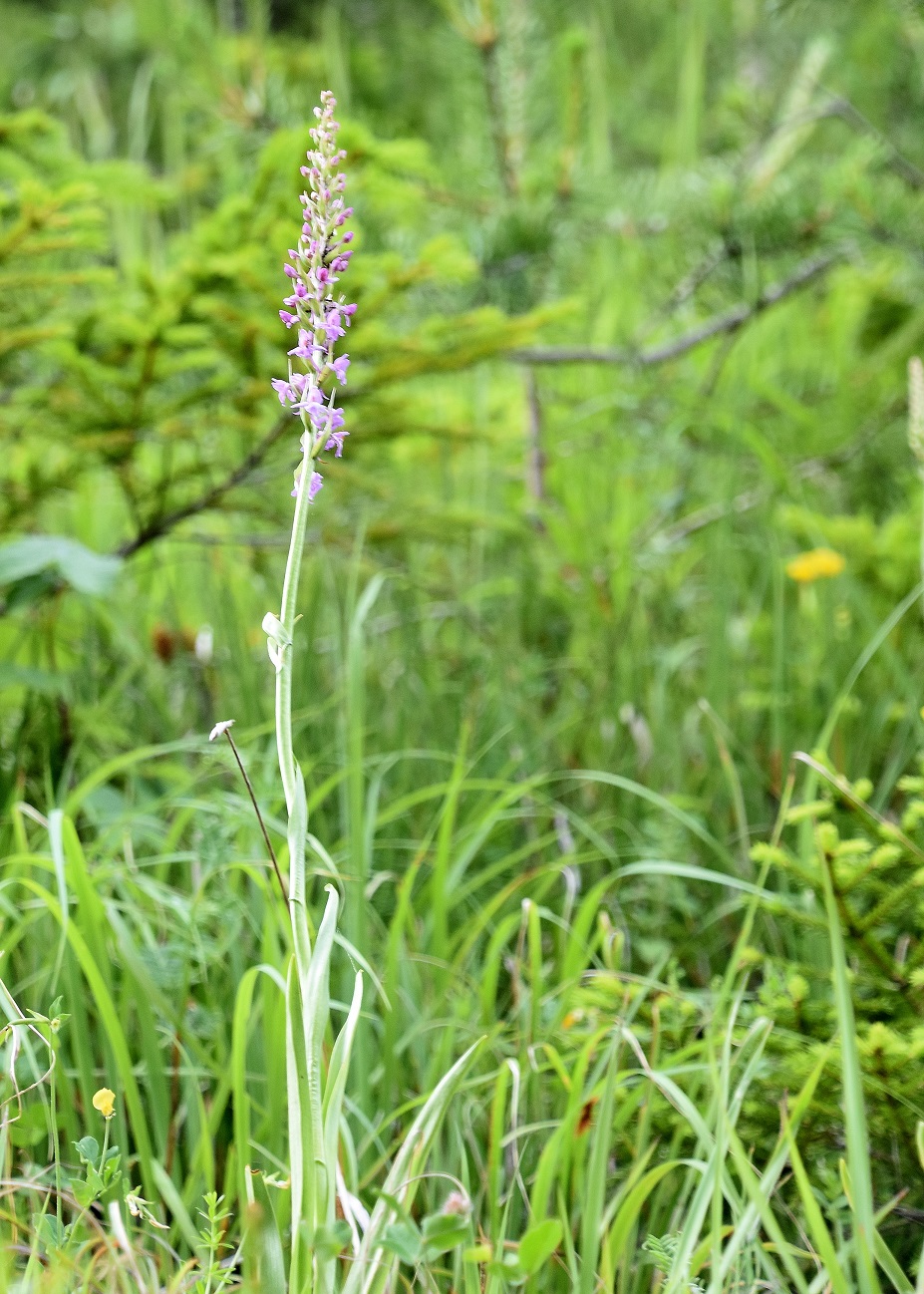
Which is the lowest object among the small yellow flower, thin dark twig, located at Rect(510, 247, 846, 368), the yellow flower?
the small yellow flower

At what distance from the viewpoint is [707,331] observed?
2.69m

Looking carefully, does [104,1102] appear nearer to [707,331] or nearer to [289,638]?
[289,638]

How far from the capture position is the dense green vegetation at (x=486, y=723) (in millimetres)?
1110

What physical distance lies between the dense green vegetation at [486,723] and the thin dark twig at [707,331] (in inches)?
0.7

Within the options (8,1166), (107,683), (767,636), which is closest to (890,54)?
(767,636)

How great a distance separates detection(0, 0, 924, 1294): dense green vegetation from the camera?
3.64 feet

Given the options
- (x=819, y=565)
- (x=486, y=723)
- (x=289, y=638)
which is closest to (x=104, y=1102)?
Answer: (x=289, y=638)

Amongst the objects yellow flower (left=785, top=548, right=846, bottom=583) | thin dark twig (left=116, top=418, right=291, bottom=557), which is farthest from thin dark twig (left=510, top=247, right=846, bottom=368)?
thin dark twig (left=116, top=418, right=291, bottom=557)

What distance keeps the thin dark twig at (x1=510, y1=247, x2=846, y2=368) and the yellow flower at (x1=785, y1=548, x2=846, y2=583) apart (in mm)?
547

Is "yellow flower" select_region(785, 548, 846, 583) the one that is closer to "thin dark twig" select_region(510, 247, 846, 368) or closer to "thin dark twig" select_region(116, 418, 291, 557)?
"thin dark twig" select_region(510, 247, 846, 368)

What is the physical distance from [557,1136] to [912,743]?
110 cm

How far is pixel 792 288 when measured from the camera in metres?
2.64

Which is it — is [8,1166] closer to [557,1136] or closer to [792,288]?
[557,1136]

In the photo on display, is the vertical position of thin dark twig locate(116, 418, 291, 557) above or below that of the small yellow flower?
above
